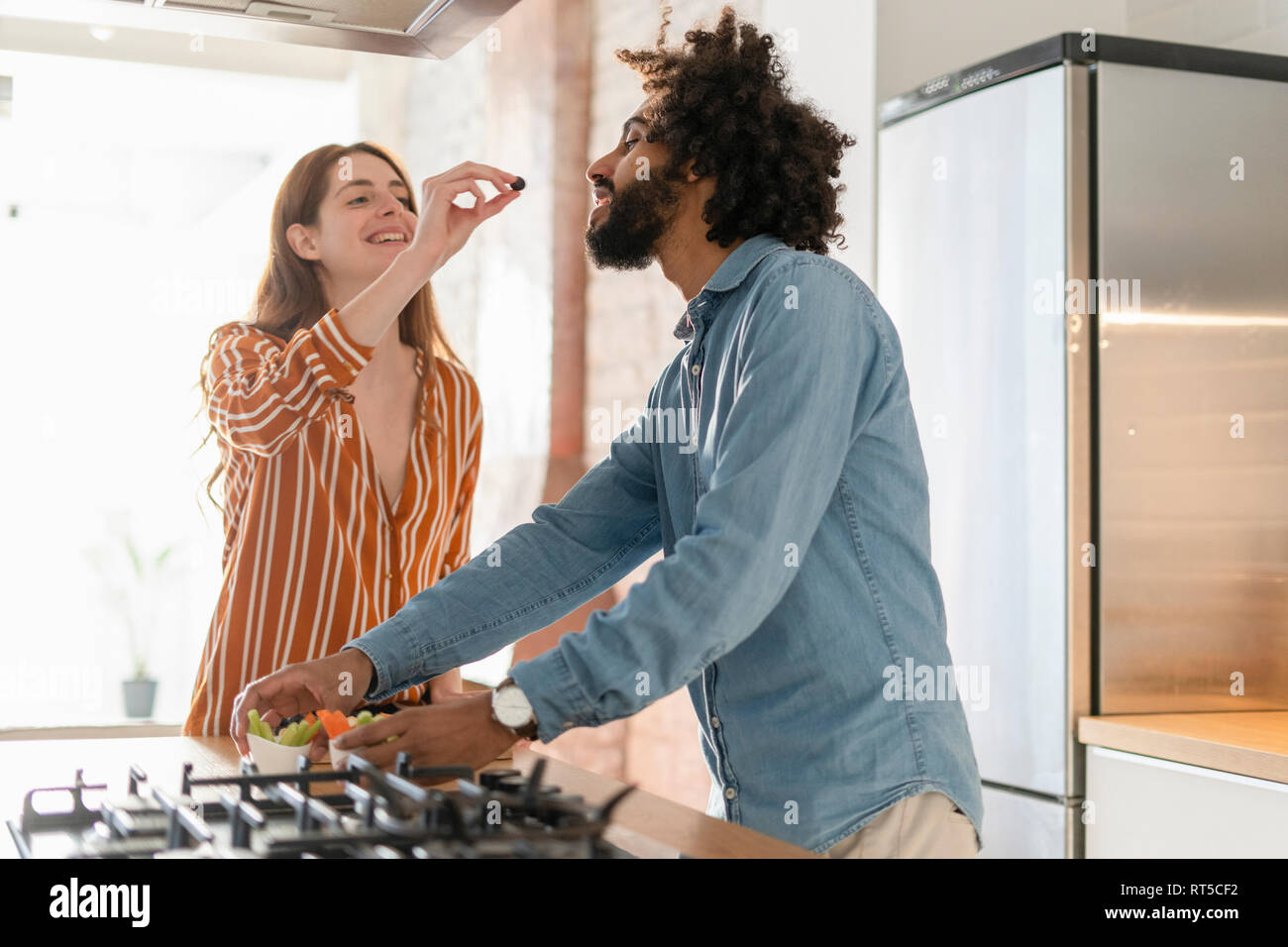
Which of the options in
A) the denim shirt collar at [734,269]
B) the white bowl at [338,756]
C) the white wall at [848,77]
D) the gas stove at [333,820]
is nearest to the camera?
the gas stove at [333,820]

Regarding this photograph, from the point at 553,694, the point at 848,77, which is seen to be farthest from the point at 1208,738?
the point at 848,77

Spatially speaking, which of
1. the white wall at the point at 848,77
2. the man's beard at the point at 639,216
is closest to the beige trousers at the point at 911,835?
the man's beard at the point at 639,216

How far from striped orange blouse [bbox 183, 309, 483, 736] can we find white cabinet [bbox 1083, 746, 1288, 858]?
1174mm

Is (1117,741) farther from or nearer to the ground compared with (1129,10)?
nearer to the ground

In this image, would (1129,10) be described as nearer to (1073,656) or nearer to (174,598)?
(1073,656)

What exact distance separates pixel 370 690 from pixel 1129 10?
246cm

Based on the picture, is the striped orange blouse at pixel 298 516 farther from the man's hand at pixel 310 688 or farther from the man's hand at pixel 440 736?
the man's hand at pixel 440 736

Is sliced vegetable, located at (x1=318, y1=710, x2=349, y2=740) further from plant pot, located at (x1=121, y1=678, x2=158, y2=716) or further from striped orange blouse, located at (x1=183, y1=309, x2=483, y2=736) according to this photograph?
plant pot, located at (x1=121, y1=678, x2=158, y2=716)

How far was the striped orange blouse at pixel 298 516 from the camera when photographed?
1.74 meters

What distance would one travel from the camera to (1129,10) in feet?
9.62

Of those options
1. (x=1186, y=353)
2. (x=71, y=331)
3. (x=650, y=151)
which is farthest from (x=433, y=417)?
(x=71, y=331)

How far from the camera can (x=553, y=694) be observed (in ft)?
3.68

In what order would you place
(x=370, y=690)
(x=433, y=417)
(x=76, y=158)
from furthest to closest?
(x=76, y=158) < (x=433, y=417) < (x=370, y=690)
